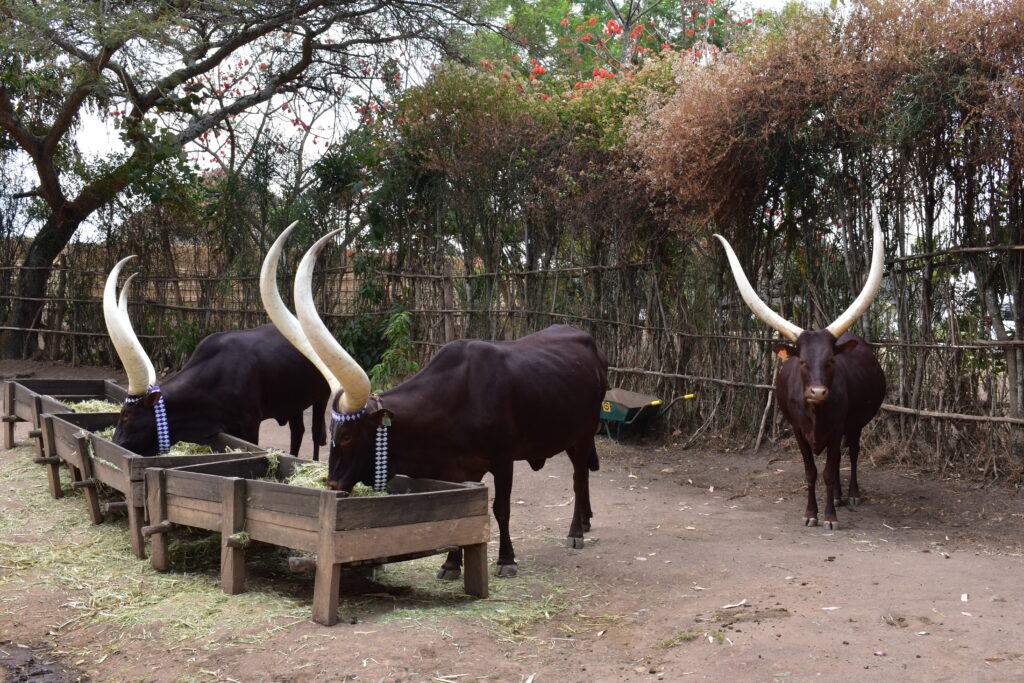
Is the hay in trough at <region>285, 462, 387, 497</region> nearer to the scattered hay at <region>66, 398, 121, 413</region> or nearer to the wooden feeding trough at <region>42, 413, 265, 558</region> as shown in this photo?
the wooden feeding trough at <region>42, 413, 265, 558</region>

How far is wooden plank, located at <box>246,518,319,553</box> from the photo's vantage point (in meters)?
4.21

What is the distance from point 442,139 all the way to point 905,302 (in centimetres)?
586

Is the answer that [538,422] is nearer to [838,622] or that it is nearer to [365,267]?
[838,622]

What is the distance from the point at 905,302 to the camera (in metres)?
7.48

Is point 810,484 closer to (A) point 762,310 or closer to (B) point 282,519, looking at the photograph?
(A) point 762,310

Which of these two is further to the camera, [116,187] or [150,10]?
[116,187]

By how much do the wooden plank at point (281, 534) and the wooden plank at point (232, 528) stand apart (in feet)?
0.17

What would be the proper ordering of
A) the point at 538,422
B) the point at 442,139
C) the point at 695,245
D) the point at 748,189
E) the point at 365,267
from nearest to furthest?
the point at 538,422
the point at 748,189
the point at 695,245
the point at 442,139
the point at 365,267

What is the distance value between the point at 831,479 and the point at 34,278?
13.3m

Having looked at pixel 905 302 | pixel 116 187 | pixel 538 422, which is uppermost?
pixel 116 187

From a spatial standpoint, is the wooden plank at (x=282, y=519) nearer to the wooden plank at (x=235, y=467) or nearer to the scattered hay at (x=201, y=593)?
the scattered hay at (x=201, y=593)

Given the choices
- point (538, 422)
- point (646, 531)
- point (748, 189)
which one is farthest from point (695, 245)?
point (538, 422)

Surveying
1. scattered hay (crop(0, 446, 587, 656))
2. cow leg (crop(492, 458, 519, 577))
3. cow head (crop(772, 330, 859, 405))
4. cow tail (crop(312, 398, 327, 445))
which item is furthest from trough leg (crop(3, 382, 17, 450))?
cow head (crop(772, 330, 859, 405))

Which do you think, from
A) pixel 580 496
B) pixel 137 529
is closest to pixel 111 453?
pixel 137 529
